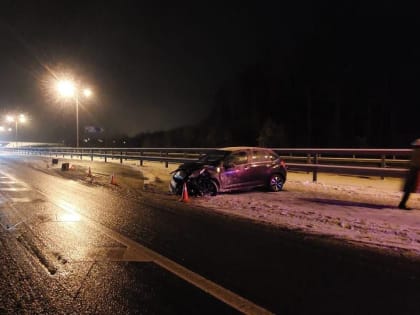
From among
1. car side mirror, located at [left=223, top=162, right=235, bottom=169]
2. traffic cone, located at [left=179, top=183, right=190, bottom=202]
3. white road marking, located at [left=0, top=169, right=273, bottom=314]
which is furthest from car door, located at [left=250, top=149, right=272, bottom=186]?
white road marking, located at [left=0, top=169, right=273, bottom=314]

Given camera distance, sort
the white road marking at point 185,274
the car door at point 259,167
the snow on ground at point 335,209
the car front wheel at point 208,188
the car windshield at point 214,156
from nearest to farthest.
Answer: the white road marking at point 185,274 < the snow on ground at point 335,209 < the car front wheel at point 208,188 < the car windshield at point 214,156 < the car door at point 259,167

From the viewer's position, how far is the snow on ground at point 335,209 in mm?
7984

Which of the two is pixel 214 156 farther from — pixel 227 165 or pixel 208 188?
pixel 208 188

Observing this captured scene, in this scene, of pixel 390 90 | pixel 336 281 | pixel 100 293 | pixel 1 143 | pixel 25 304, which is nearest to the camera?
pixel 25 304

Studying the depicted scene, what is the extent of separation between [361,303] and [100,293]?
9.25 feet

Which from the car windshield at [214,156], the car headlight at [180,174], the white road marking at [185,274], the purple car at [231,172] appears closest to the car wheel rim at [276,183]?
the purple car at [231,172]

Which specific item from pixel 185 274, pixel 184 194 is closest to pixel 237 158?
pixel 184 194

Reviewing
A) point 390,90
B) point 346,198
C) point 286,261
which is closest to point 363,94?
point 390,90

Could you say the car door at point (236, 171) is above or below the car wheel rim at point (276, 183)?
above

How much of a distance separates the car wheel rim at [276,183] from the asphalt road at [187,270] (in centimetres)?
496

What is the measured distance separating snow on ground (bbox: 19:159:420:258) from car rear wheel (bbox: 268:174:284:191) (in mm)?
331

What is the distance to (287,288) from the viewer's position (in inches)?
203

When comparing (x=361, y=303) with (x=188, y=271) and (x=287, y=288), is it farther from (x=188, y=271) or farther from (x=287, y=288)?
(x=188, y=271)

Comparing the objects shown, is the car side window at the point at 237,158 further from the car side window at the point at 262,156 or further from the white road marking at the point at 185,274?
the white road marking at the point at 185,274
